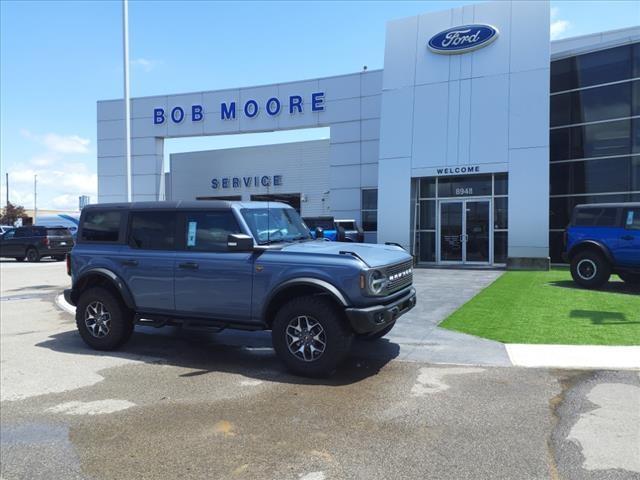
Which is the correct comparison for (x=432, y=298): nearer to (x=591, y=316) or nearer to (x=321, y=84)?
(x=591, y=316)

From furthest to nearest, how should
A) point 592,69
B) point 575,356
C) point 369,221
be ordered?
point 369,221, point 592,69, point 575,356

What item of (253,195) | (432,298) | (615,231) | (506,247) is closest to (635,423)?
(432,298)

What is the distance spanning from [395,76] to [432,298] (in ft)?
39.4

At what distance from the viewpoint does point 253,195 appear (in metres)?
34.8

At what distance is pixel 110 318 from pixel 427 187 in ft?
49.4

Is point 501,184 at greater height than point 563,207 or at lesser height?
greater

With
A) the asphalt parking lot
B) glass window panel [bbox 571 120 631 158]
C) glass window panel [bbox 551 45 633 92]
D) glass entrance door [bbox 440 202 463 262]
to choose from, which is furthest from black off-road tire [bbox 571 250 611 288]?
glass window panel [bbox 551 45 633 92]

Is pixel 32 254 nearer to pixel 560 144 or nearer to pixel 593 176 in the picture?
pixel 560 144

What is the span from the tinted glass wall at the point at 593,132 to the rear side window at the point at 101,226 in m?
16.7

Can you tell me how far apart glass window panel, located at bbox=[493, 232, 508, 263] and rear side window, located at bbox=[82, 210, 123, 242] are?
1442cm

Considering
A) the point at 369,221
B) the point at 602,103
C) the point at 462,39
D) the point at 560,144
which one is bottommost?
the point at 369,221

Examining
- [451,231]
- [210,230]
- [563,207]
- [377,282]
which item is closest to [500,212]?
[451,231]

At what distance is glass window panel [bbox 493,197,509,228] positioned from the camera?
18.6 metres

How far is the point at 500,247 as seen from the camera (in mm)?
18656
